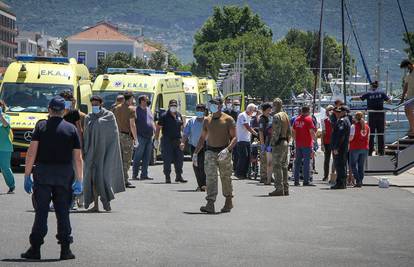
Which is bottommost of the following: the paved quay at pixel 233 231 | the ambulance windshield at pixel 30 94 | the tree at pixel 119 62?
the paved quay at pixel 233 231

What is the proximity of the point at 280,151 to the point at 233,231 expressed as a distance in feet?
21.8

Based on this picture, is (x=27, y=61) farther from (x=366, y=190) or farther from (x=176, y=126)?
(x=366, y=190)

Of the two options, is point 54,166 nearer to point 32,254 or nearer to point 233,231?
point 32,254

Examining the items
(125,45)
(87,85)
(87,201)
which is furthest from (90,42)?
(87,201)

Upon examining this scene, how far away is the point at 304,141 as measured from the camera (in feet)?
87.7

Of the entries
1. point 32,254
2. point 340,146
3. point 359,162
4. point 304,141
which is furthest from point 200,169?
point 32,254

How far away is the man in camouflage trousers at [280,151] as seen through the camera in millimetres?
23328

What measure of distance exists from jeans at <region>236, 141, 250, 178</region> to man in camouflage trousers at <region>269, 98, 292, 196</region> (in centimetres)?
496

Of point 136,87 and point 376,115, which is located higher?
point 136,87

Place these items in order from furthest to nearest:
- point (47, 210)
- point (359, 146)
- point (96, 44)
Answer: point (96, 44) < point (359, 146) < point (47, 210)

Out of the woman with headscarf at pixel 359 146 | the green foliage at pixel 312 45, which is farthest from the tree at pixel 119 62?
the woman with headscarf at pixel 359 146

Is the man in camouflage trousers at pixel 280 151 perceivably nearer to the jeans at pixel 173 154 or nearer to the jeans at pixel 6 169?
the jeans at pixel 173 154

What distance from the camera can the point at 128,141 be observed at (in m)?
25.3

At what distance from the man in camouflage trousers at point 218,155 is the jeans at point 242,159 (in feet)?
27.5
